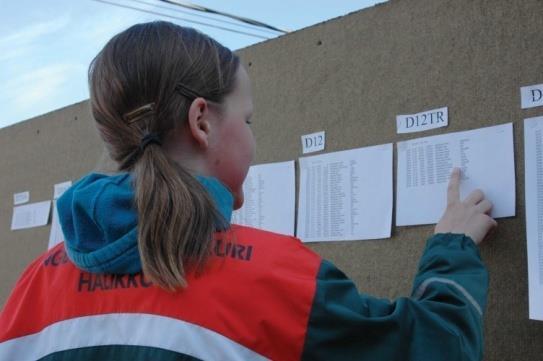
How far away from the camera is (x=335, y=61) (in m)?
1.21

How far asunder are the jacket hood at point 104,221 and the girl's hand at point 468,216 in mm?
374

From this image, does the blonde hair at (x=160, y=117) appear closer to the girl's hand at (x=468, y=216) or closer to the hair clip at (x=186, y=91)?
the hair clip at (x=186, y=91)

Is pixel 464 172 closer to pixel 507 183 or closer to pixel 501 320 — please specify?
pixel 507 183

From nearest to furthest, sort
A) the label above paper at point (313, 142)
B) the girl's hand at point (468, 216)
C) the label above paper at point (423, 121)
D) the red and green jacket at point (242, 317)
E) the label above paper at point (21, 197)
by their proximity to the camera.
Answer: the red and green jacket at point (242, 317) < the girl's hand at point (468, 216) < the label above paper at point (423, 121) < the label above paper at point (313, 142) < the label above paper at point (21, 197)

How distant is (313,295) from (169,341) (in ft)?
0.47

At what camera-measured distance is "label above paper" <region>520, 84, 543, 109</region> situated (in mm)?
922

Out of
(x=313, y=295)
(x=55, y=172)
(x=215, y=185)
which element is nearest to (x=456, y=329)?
(x=313, y=295)

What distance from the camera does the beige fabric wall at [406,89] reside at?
3.05ft

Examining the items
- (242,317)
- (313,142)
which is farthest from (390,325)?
(313,142)

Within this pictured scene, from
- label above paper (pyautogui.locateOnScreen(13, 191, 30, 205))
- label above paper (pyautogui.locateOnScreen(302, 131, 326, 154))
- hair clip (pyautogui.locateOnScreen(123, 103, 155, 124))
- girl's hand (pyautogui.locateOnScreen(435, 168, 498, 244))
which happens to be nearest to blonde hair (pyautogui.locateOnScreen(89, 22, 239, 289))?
hair clip (pyautogui.locateOnScreen(123, 103, 155, 124))

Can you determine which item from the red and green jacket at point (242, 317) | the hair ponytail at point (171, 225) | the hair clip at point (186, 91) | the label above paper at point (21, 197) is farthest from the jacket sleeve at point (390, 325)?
the label above paper at point (21, 197)

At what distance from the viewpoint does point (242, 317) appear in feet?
1.97

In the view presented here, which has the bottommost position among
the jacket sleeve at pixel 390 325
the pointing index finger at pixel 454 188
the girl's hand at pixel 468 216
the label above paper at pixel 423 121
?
the jacket sleeve at pixel 390 325

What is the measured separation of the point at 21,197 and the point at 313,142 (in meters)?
1.07
